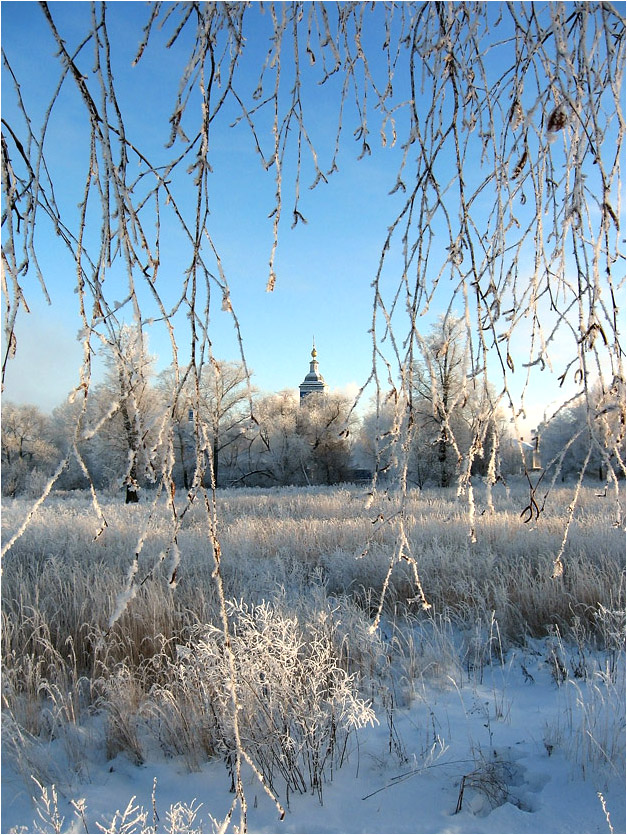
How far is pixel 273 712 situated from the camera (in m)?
2.90

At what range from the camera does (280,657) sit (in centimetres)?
317

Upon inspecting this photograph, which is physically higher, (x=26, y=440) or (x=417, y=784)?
(x=26, y=440)

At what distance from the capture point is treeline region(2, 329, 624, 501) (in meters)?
0.99

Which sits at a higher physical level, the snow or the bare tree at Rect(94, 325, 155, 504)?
the bare tree at Rect(94, 325, 155, 504)

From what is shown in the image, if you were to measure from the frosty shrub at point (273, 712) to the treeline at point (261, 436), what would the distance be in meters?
1.13

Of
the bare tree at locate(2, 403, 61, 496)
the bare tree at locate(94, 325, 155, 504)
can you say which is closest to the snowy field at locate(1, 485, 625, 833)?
the bare tree at locate(94, 325, 155, 504)

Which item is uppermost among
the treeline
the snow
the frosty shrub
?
the treeline

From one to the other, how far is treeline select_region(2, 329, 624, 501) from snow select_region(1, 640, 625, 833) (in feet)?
5.06

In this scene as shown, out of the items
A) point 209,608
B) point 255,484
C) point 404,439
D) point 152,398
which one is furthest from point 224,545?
point 255,484

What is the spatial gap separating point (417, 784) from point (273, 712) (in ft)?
2.58

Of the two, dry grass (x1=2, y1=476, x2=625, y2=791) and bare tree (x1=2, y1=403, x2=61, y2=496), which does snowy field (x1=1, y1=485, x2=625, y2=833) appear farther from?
bare tree (x1=2, y1=403, x2=61, y2=496)

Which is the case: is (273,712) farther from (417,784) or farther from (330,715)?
(417,784)

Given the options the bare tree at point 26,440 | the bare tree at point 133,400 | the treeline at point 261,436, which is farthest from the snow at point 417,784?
the bare tree at point 26,440

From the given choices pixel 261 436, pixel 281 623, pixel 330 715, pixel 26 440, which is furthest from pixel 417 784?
pixel 26 440
